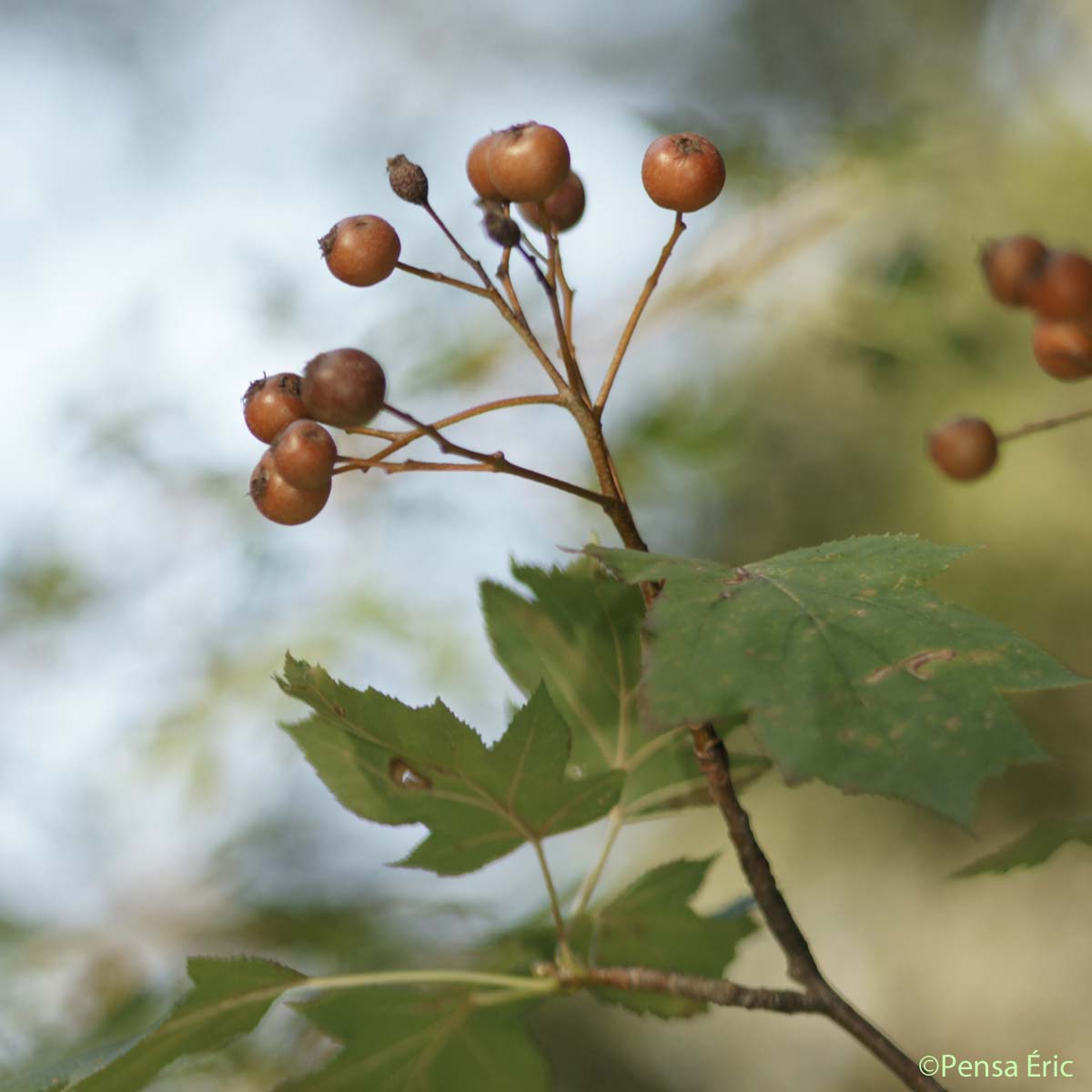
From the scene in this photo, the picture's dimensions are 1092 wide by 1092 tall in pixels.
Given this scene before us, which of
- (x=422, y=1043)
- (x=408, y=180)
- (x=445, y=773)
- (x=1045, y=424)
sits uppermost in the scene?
(x=408, y=180)

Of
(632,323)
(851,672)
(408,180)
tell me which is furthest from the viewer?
(408,180)

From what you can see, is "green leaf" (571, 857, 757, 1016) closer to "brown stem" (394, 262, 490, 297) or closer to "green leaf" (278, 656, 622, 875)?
"green leaf" (278, 656, 622, 875)

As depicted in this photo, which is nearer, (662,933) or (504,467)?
(504,467)

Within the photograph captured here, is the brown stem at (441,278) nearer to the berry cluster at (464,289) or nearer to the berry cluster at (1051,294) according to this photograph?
the berry cluster at (464,289)

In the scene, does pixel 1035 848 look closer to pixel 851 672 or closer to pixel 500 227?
pixel 851 672

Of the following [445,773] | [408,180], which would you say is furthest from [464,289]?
[445,773]

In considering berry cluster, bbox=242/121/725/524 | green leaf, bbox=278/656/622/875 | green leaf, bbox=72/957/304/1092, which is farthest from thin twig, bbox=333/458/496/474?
green leaf, bbox=72/957/304/1092

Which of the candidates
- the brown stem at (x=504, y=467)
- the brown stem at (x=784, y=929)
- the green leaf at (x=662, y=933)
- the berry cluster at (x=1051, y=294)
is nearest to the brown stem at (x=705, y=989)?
the brown stem at (x=784, y=929)

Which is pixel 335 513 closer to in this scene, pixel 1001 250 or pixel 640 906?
pixel 640 906
